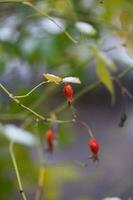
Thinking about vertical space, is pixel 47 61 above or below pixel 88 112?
above

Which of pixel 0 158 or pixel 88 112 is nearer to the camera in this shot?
pixel 0 158

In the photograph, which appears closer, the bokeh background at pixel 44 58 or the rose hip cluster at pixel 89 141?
the rose hip cluster at pixel 89 141

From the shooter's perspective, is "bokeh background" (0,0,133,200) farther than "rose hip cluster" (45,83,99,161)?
Yes

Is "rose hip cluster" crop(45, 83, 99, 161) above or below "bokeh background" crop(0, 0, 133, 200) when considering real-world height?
above

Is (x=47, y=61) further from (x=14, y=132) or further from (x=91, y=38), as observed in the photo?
(x=14, y=132)

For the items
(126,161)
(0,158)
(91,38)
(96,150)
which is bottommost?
(126,161)

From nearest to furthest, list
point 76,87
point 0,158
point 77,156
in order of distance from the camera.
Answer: point 0,158 → point 76,87 → point 77,156

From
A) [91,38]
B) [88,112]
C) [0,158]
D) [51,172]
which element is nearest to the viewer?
[91,38]

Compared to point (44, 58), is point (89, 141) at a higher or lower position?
higher

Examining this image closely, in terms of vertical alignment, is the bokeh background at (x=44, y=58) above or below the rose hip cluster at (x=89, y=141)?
below

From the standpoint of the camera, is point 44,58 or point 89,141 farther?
point 44,58

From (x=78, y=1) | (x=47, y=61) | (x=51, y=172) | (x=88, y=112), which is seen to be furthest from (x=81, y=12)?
(x=88, y=112)
